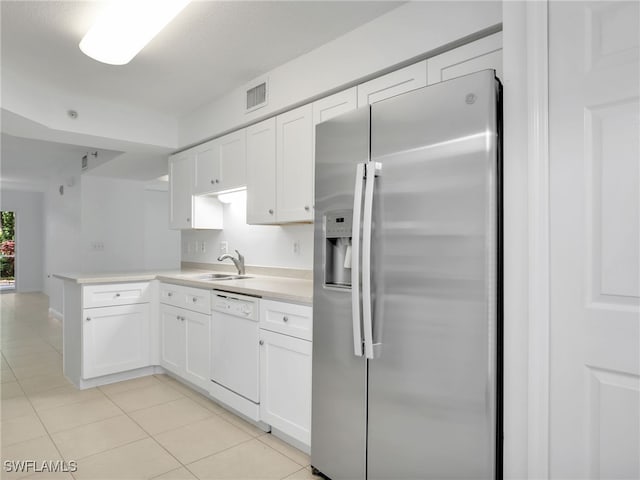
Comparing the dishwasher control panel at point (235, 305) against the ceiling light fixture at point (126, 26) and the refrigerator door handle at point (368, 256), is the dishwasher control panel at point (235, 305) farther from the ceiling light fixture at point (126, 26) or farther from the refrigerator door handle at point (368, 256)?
the ceiling light fixture at point (126, 26)

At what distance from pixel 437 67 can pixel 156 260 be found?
637cm

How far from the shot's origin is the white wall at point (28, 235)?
Answer: 9.36 meters

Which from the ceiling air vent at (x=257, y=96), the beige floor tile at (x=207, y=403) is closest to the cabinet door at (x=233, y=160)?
the ceiling air vent at (x=257, y=96)

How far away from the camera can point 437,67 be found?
2.02 metres

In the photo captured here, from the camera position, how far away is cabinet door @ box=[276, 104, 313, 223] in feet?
8.89

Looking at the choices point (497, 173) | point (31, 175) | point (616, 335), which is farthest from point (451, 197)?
point (31, 175)

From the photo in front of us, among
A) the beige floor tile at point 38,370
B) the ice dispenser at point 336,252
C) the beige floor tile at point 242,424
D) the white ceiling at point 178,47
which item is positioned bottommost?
the beige floor tile at point 38,370

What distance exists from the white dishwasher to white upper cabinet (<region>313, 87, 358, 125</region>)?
125cm

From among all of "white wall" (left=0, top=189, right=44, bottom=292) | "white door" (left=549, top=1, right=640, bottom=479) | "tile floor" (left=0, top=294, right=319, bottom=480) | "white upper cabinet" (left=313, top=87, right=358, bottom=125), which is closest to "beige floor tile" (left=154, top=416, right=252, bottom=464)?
"tile floor" (left=0, top=294, right=319, bottom=480)

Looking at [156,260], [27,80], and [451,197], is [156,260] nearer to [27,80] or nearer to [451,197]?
[27,80]

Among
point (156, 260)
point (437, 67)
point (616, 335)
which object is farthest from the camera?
point (156, 260)

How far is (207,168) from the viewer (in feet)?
12.2

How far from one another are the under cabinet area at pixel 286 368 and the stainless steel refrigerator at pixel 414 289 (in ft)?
0.75

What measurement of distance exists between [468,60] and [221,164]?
7.38 feet
